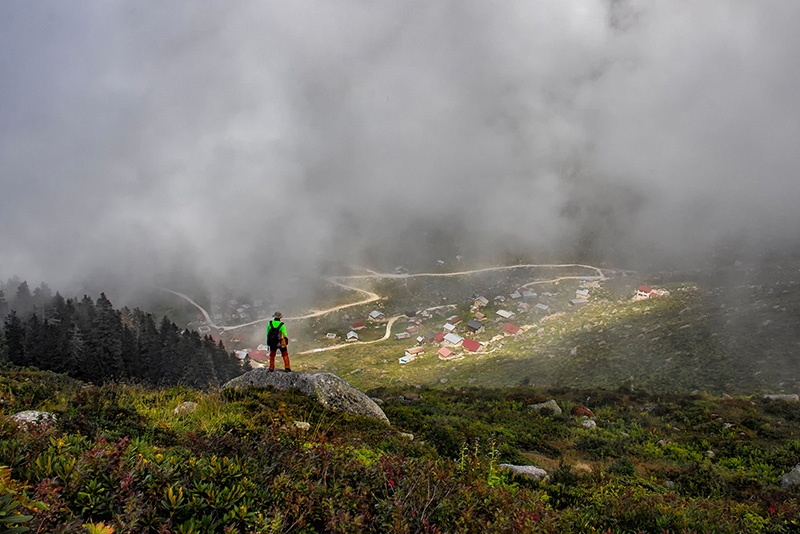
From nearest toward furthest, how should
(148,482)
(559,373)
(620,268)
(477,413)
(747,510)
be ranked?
(148,482) → (747,510) → (477,413) → (559,373) → (620,268)

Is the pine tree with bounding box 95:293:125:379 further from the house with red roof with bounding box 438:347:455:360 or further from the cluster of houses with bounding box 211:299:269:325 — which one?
the cluster of houses with bounding box 211:299:269:325

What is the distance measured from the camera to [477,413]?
19484 mm

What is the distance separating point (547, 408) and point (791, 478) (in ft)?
33.7

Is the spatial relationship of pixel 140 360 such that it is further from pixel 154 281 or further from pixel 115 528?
pixel 154 281

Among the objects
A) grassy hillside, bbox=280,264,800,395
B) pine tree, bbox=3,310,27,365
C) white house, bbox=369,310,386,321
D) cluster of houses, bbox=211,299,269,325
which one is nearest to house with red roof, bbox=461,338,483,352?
grassy hillside, bbox=280,264,800,395

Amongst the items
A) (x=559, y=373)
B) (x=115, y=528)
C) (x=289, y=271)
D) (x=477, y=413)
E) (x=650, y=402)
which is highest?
(x=289, y=271)

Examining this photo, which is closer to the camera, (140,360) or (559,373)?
(559,373)

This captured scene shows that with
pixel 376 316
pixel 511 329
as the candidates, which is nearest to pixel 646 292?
pixel 511 329

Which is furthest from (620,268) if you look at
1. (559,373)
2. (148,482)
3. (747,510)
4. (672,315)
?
(148,482)

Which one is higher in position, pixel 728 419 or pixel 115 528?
pixel 115 528

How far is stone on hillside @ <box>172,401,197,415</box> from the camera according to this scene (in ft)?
28.1

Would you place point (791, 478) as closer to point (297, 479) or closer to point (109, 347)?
point (297, 479)

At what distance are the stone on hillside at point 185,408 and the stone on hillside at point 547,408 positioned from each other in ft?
53.7

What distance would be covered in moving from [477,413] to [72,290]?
167 metres
